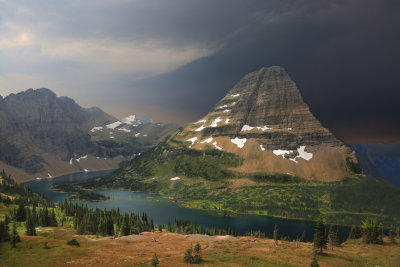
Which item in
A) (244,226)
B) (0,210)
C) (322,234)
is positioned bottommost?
(244,226)

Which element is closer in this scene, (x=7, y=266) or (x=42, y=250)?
(x=7, y=266)

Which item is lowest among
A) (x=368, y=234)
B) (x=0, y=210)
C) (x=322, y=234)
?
(x=0, y=210)

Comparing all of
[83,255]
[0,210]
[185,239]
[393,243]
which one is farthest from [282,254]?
[0,210]

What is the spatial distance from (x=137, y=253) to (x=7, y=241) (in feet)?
124

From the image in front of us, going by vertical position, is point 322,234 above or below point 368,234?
above

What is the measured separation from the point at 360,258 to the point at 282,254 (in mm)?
23277

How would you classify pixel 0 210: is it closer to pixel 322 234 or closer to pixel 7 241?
pixel 7 241

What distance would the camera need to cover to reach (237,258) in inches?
2405

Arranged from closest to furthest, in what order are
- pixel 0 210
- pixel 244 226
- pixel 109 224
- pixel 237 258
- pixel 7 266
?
pixel 7 266, pixel 237 258, pixel 109 224, pixel 0 210, pixel 244 226

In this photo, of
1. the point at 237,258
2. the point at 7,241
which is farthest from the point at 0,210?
the point at 237,258

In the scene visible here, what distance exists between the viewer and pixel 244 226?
655 ft

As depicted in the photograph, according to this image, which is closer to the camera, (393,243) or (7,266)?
(7,266)

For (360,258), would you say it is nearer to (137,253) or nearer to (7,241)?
(137,253)

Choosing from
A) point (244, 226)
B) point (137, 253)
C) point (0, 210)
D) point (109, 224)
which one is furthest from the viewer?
point (244, 226)
